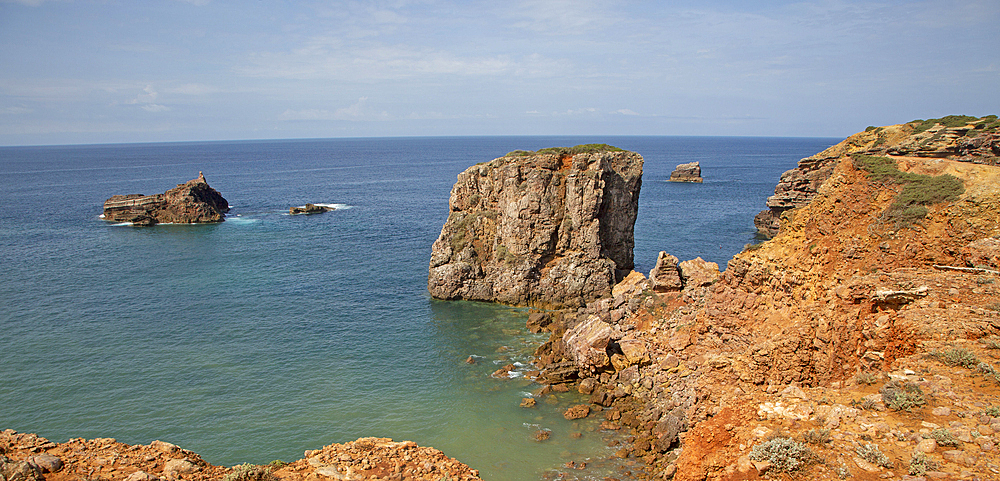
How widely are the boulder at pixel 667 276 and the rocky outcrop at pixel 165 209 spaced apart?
9078cm

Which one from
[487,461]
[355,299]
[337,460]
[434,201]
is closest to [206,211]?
[434,201]

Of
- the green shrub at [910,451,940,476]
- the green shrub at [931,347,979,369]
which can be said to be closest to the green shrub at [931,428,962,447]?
the green shrub at [910,451,940,476]

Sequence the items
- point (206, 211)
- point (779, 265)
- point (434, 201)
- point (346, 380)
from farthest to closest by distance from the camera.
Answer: point (434, 201), point (206, 211), point (346, 380), point (779, 265)

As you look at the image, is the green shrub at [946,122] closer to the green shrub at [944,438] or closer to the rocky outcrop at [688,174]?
the green shrub at [944,438]

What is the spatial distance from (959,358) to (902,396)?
2987 mm

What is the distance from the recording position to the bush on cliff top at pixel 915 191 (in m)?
23.5

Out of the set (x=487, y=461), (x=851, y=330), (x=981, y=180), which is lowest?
(x=487, y=461)

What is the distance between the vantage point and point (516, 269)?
55562mm

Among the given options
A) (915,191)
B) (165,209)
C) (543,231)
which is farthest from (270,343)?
(165,209)

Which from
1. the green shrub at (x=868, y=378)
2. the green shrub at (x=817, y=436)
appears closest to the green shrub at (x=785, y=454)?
the green shrub at (x=817, y=436)

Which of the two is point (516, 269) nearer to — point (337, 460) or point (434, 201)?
point (337, 460)

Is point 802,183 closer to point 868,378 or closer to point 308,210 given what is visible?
point 868,378

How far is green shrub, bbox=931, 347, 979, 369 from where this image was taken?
16.5 meters

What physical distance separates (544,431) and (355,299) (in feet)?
103
